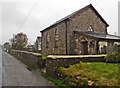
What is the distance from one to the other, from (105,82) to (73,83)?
1.70 metres

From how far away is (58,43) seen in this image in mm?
32219

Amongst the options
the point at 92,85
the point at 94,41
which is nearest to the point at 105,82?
the point at 92,85

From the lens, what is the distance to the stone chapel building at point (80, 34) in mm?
27542

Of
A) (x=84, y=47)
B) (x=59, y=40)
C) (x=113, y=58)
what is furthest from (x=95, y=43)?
(x=113, y=58)

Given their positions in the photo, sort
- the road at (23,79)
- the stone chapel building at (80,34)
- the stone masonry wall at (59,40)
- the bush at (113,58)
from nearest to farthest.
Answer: the road at (23,79)
the bush at (113,58)
the stone chapel building at (80,34)
the stone masonry wall at (59,40)

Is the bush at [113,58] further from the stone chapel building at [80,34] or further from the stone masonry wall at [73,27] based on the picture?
the stone masonry wall at [73,27]

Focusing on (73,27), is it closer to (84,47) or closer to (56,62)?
(84,47)

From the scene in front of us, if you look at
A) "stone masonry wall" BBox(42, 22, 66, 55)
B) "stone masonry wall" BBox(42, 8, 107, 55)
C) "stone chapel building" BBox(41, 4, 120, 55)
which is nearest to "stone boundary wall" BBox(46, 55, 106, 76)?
"stone chapel building" BBox(41, 4, 120, 55)

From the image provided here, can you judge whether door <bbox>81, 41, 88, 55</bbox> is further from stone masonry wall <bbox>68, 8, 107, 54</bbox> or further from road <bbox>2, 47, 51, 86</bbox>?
road <bbox>2, 47, 51, 86</bbox>

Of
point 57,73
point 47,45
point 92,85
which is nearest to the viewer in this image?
point 92,85

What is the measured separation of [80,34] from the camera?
94.7 ft

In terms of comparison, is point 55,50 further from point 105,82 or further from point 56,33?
point 105,82

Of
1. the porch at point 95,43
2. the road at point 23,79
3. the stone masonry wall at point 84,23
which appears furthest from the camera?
the stone masonry wall at point 84,23

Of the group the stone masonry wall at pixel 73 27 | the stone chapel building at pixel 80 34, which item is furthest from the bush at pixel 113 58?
the stone masonry wall at pixel 73 27
